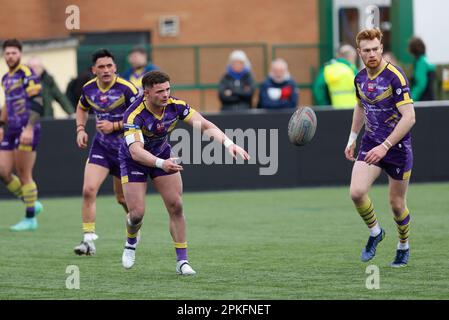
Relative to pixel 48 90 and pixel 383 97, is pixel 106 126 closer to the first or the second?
pixel 383 97

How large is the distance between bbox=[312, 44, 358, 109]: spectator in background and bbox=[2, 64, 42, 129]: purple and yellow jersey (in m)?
5.61

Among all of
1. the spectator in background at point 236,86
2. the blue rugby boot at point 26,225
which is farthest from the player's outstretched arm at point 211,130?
the spectator in background at point 236,86

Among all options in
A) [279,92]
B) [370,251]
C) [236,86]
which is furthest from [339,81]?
[370,251]

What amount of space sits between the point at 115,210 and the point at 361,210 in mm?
7269

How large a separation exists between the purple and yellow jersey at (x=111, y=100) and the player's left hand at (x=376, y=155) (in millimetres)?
3106

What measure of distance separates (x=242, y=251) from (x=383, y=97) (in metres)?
2.71

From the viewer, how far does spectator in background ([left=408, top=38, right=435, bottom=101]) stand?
19688 mm

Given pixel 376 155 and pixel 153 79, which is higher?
pixel 153 79

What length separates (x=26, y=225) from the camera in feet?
52.7

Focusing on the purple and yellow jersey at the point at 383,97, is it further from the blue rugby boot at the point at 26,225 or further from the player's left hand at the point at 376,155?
the blue rugby boot at the point at 26,225

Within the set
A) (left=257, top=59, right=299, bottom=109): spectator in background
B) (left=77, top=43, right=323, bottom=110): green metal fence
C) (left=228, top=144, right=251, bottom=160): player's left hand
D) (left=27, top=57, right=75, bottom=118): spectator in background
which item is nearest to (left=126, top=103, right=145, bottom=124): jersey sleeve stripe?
(left=228, top=144, right=251, bottom=160): player's left hand

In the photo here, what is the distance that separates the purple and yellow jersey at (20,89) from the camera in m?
15.5

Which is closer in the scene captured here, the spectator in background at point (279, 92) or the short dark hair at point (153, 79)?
the short dark hair at point (153, 79)
